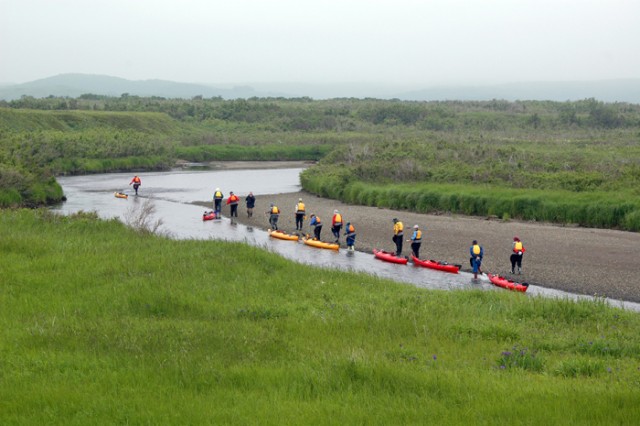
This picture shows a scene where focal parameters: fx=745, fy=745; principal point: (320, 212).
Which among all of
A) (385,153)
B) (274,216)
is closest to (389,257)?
(274,216)

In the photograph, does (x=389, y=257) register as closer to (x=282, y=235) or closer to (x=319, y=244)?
(x=319, y=244)

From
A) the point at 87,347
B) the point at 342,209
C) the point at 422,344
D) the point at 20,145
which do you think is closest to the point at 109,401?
the point at 87,347

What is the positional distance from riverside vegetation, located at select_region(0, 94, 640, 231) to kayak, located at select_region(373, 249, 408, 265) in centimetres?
1160

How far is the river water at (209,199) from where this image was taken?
26.3 metres

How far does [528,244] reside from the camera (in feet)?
105

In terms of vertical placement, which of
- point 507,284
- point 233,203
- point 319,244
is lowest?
point 319,244

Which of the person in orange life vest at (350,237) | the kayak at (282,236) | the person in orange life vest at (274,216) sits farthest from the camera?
the person in orange life vest at (274,216)

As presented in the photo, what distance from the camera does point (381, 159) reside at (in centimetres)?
5759

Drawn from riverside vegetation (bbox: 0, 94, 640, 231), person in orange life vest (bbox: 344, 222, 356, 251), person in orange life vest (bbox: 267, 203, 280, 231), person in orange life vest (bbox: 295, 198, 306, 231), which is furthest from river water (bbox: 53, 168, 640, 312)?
riverside vegetation (bbox: 0, 94, 640, 231)

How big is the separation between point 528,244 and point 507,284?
27.6 feet

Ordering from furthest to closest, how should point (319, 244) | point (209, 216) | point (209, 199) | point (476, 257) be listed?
point (209, 199)
point (209, 216)
point (319, 244)
point (476, 257)

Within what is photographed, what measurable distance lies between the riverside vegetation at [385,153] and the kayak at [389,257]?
1160cm

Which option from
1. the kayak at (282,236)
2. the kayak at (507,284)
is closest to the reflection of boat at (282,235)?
the kayak at (282,236)

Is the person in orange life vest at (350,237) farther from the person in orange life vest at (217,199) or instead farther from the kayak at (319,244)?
the person in orange life vest at (217,199)
